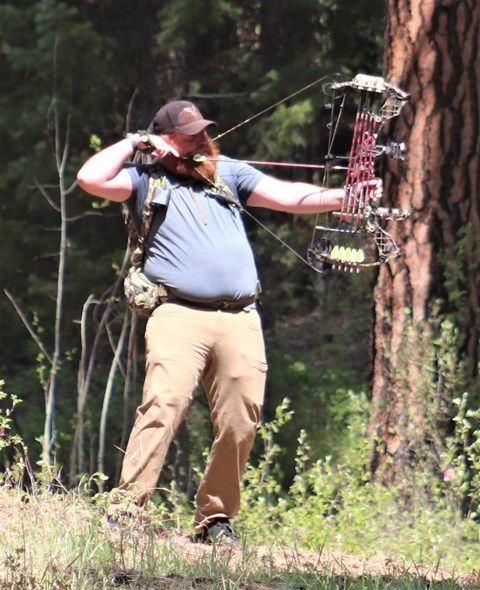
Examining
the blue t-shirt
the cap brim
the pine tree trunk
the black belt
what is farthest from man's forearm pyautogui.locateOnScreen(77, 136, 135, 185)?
the pine tree trunk

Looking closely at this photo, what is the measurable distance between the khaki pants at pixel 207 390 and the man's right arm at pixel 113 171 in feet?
1.82

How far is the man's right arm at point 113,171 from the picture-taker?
522 centimetres

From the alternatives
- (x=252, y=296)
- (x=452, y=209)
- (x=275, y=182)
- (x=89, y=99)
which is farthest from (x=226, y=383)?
(x=89, y=99)

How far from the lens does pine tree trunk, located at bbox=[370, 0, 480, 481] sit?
24.0 feet

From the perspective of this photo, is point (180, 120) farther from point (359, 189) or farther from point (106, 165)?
point (359, 189)

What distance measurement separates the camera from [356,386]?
11875mm

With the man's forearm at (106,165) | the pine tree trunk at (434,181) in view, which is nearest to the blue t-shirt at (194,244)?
the man's forearm at (106,165)

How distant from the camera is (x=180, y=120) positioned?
5391mm

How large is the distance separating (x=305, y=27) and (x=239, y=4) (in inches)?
28.7

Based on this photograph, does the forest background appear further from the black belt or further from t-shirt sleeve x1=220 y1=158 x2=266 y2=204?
the black belt

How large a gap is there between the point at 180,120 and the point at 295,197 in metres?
0.64

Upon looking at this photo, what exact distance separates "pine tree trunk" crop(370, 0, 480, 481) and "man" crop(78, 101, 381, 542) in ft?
6.54

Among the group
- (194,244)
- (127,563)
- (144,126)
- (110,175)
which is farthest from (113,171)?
(144,126)

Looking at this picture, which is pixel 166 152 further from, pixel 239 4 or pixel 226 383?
pixel 239 4
